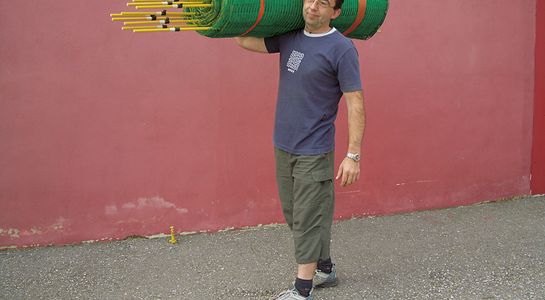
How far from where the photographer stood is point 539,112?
182 inches

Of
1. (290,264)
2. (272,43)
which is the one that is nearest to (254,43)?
(272,43)

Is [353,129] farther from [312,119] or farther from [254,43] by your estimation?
[254,43]

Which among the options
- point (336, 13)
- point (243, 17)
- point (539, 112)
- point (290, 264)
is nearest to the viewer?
point (243, 17)

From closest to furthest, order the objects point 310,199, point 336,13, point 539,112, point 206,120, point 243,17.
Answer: point 243,17 < point 336,13 < point 310,199 < point 206,120 < point 539,112

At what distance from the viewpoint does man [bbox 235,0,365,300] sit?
2.74 m

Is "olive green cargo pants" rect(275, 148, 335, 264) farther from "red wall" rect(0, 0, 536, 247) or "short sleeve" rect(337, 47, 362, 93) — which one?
"red wall" rect(0, 0, 536, 247)

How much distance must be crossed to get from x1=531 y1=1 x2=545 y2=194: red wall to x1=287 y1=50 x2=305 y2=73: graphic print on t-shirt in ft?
8.70

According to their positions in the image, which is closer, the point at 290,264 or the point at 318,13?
the point at 318,13

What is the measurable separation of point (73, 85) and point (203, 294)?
5.26 ft

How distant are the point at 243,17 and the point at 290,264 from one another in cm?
166

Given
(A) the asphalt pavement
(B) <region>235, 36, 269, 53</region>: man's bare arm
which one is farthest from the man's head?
(A) the asphalt pavement

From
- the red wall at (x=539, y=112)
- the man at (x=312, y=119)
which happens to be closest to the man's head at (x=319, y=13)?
the man at (x=312, y=119)

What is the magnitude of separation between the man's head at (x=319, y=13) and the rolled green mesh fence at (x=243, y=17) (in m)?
0.08

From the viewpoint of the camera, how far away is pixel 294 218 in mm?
2971
